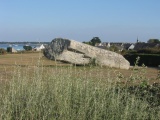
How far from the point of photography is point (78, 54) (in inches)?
761

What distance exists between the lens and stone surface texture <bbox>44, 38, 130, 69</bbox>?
18188 millimetres

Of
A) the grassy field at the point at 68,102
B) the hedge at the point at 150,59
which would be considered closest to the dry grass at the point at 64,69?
the grassy field at the point at 68,102

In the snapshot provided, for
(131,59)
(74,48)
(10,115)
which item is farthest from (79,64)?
(10,115)

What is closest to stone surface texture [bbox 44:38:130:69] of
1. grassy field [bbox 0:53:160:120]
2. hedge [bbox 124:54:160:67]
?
hedge [bbox 124:54:160:67]

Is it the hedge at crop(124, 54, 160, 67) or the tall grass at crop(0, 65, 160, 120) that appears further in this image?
the hedge at crop(124, 54, 160, 67)

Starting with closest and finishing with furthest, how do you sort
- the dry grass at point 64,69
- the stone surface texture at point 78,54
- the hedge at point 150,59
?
the dry grass at point 64,69 → the stone surface texture at point 78,54 → the hedge at point 150,59

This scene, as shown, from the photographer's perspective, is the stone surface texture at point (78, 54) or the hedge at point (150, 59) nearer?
the stone surface texture at point (78, 54)

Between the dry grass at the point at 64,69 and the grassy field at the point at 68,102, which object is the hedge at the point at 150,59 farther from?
the grassy field at the point at 68,102

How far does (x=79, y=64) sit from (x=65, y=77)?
12.5 m

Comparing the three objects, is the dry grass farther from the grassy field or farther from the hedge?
the hedge

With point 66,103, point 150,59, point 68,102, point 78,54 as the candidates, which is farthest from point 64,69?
point 150,59

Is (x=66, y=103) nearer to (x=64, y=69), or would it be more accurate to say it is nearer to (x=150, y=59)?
(x=64, y=69)

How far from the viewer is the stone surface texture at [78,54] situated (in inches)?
716

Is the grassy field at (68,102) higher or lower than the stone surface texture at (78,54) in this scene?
lower
